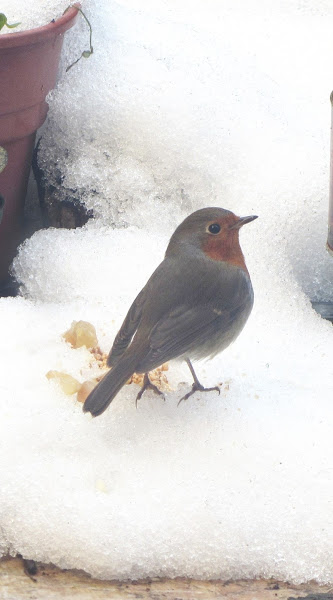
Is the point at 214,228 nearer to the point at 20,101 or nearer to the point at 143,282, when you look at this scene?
the point at 143,282

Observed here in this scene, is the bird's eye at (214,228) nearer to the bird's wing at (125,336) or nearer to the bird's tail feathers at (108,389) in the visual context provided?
the bird's wing at (125,336)

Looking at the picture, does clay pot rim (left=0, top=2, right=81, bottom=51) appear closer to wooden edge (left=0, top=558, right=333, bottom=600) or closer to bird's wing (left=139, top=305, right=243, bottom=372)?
bird's wing (left=139, top=305, right=243, bottom=372)

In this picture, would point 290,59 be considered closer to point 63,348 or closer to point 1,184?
point 1,184

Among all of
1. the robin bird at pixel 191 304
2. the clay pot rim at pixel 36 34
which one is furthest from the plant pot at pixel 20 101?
the robin bird at pixel 191 304

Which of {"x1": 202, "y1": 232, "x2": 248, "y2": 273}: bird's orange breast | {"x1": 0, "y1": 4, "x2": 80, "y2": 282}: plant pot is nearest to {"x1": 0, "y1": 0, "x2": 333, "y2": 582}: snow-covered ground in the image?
{"x1": 0, "y1": 4, "x2": 80, "y2": 282}: plant pot

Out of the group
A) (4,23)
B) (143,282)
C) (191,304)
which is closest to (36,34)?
(4,23)

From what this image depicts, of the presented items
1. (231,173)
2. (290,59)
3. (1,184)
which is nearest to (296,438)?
(231,173)

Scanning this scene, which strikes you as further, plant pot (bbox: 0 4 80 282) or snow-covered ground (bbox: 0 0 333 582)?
plant pot (bbox: 0 4 80 282)
